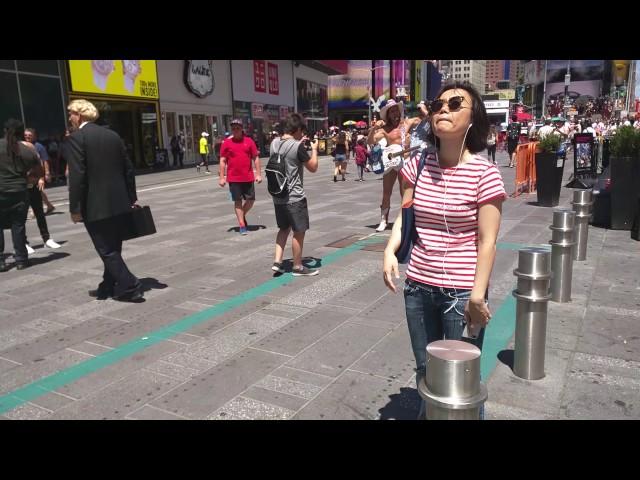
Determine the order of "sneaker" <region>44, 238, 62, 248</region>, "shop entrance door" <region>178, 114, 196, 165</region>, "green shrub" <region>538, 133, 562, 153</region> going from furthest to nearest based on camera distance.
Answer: "shop entrance door" <region>178, 114, 196, 165</region> < "green shrub" <region>538, 133, 562, 153</region> < "sneaker" <region>44, 238, 62, 248</region>

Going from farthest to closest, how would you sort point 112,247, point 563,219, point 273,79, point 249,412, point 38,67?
point 273,79
point 38,67
point 112,247
point 563,219
point 249,412

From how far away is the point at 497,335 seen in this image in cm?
408

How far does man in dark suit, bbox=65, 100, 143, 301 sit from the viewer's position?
4.76m

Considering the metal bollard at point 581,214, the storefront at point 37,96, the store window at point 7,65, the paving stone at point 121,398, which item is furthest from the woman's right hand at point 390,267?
the store window at point 7,65

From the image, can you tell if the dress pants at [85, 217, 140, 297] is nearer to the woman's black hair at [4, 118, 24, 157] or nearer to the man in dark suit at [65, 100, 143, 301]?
the man in dark suit at [65, 100, 143, 301]

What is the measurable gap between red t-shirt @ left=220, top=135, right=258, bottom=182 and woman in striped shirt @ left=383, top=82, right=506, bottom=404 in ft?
19.3

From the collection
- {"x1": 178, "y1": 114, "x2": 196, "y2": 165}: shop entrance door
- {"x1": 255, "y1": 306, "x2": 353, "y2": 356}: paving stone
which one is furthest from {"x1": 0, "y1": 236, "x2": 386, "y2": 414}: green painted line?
{"x1": 178, "y1": 114, "x2": 196, "y2": 165}: shop entrance door

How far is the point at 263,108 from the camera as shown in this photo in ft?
112

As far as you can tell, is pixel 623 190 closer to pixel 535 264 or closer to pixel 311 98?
pixel 535 264

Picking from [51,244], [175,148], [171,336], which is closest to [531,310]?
[171,336]

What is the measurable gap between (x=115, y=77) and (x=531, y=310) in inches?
863

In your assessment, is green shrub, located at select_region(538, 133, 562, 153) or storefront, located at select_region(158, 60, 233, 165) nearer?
green shrub, located at select_region(538, 133, 562, 153)

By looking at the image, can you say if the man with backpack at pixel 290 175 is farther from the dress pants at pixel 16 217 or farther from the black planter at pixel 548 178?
the black planter at pixel 548 178
